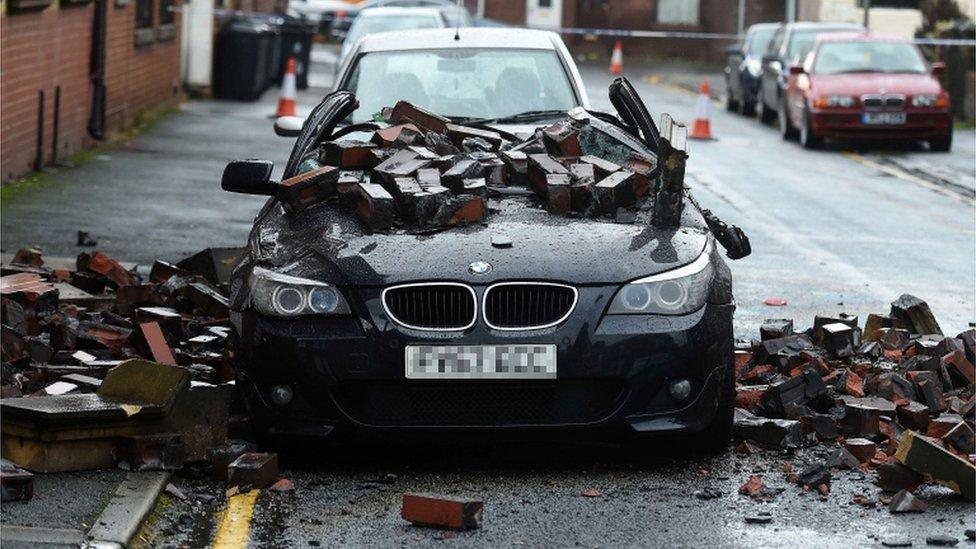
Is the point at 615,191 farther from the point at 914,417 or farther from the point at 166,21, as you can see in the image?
the point at 166,21

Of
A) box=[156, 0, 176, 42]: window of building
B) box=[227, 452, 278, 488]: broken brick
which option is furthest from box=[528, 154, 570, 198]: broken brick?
box=[156, 0, 176, 42]: window of building

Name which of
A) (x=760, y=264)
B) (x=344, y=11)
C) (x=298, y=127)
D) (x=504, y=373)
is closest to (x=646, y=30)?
(x=344, y=11)

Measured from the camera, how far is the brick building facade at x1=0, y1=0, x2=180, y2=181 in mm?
17047

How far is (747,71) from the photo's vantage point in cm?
3123

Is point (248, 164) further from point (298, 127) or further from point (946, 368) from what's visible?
point (946, 368)

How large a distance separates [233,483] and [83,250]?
6557 mm

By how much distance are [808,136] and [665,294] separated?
720 inches

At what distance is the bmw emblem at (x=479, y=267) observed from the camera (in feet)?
23.0

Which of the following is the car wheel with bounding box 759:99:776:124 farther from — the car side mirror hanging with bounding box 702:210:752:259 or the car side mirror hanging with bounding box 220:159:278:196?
the car side mirror hanging with bounding box 220:159:278:196

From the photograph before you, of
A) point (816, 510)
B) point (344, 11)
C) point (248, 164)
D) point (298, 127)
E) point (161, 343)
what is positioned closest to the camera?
point (816, 510)

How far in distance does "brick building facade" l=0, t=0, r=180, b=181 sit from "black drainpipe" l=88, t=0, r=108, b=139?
49 mm

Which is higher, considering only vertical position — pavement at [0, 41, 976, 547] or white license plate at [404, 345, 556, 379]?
white license plate at [404, 345, 556, 379]

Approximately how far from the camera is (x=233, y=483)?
271 inches

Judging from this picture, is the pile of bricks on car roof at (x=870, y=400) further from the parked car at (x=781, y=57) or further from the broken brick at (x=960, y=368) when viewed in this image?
the parked car at (x=781, y=57)
